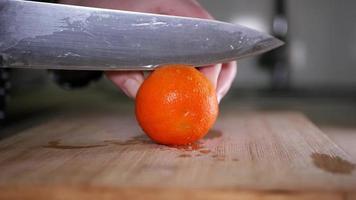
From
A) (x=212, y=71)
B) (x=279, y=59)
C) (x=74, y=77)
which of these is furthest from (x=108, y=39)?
(x=279, y=59)

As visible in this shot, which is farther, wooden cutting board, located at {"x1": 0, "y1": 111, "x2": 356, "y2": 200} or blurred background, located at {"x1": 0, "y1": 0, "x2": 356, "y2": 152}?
blurred background, located at {"x1": 0, "y1": 0, "x2": 356, "y2": 152}

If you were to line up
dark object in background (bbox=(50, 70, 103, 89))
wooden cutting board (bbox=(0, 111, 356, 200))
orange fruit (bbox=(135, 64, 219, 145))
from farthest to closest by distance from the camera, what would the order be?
dark object in background (bbox=(50, 70, 103, 89)) → orange fruit (bbox=(135, 64, 219, 145)) → wooden cutting board (bbox=(0, 111, 356, 200))

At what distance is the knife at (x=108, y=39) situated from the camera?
1.01m

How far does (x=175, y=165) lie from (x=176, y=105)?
0.14 metres

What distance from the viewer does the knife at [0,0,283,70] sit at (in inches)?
39.6

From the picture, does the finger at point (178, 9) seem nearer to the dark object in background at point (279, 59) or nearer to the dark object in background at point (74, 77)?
the dark object in background at point (74, 77)

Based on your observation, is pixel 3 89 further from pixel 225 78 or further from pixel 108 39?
pixel 225 78

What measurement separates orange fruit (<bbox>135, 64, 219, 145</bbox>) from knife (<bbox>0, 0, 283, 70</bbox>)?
0.47ft

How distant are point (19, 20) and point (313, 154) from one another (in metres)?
0.60

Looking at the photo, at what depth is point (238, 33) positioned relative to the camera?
3.62 ft

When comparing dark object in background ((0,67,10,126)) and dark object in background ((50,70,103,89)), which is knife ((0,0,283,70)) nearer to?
dark object in background ((0,67,10,126))

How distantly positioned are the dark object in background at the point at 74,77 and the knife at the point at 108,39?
49cm

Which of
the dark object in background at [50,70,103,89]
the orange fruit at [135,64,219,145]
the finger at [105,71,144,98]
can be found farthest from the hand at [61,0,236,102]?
the dark object in background at [50,70,103,89]

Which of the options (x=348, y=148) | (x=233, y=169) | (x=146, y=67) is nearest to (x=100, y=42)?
(x=146, y=67)
